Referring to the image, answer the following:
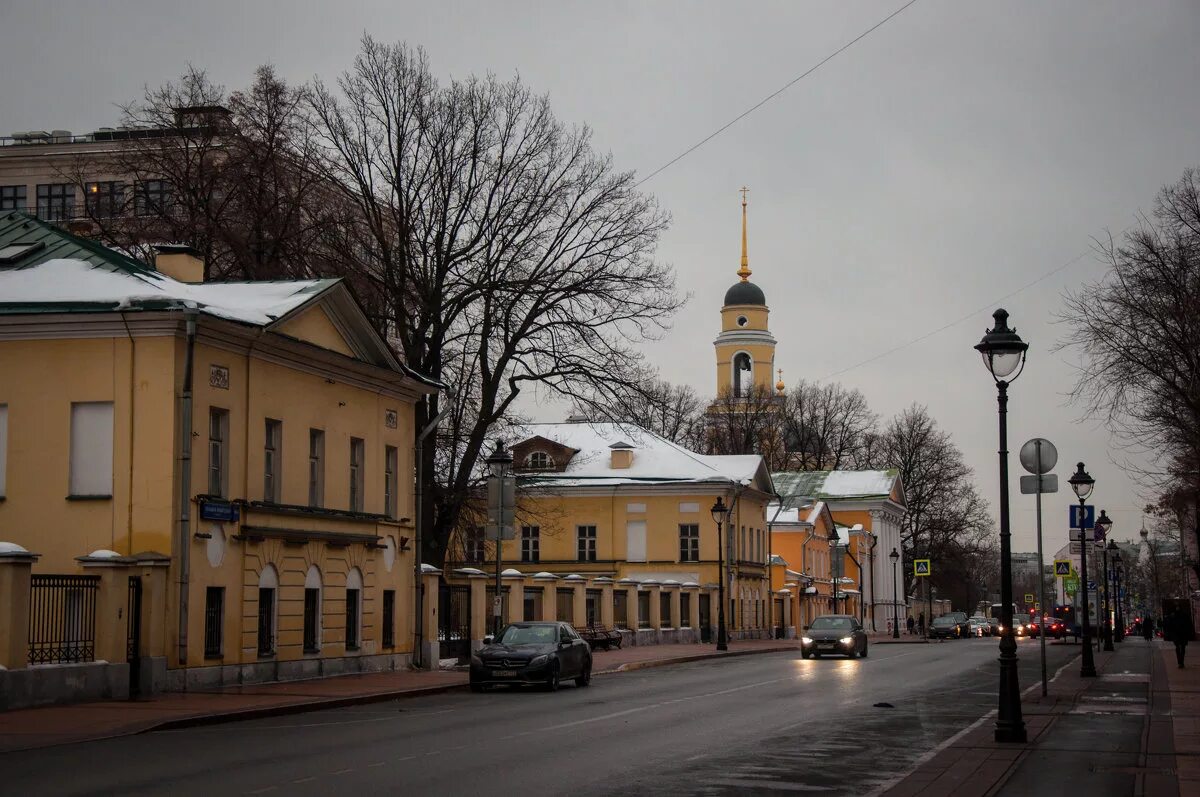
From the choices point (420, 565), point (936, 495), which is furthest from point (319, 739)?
point (936, 495)

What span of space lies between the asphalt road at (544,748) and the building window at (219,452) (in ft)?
17.4

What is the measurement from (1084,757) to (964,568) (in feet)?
334

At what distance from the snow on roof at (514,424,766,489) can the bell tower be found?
47175 mm

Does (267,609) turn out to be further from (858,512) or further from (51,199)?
(858,512)

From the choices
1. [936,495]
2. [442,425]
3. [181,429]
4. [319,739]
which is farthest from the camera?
[936,495]

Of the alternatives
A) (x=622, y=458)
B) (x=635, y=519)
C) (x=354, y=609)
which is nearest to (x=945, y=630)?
(x=635, y=519)

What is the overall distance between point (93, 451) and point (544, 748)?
41.7 ft

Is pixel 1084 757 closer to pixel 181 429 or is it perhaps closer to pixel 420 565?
pixel 181 429

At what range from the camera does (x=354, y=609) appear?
33.1 metres

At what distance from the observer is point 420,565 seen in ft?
118

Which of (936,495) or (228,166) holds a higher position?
(228,166)

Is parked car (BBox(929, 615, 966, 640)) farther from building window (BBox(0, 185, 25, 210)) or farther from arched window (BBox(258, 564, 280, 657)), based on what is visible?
arched window (BBox(258, 564, 280, 657))

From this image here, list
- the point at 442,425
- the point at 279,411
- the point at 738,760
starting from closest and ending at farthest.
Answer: the point at 738,760, the point at 279,411, the point at 442,425

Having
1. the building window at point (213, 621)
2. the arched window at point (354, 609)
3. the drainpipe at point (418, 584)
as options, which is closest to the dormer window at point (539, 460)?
the drainpipe at point (418, 584)
